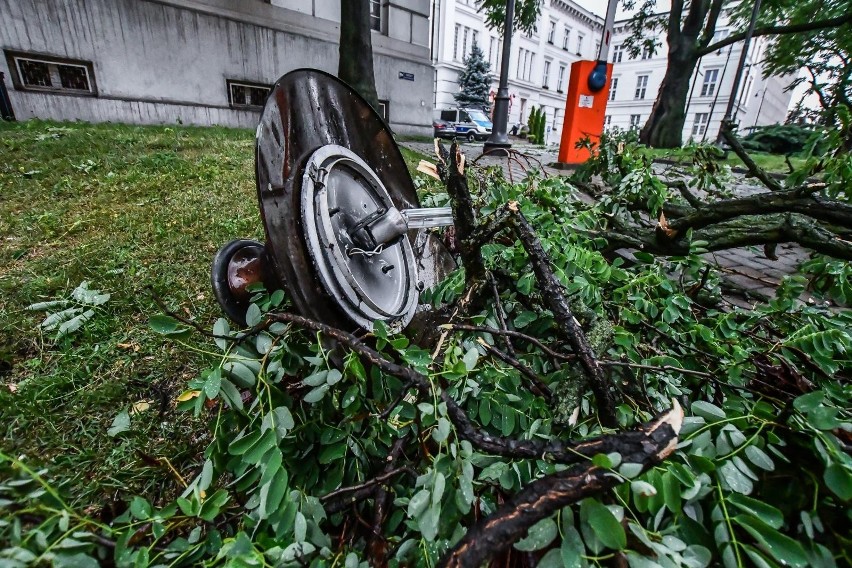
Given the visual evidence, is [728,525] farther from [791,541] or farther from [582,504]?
[582,504]

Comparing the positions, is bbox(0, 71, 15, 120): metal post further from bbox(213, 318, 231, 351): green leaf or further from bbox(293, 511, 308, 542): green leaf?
bbox(293, 511, 308, 542): green leaf

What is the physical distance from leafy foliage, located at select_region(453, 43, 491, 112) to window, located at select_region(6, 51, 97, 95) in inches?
1268

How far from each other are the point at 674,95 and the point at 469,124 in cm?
1230

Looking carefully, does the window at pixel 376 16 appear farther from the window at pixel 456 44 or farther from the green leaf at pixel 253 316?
the window at pixel 456 44

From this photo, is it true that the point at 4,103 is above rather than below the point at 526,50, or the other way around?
below

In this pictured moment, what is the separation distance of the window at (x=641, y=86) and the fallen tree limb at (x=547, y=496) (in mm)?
62868

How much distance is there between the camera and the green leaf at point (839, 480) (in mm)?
704

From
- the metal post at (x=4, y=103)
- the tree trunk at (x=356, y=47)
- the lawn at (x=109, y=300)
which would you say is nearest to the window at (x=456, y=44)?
the tree trunk at (x=356, y=47)

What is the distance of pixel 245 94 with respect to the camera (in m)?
10.7

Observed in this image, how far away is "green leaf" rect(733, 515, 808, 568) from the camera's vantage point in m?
0.66

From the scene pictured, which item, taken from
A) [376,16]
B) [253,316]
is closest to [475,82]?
[376,16]

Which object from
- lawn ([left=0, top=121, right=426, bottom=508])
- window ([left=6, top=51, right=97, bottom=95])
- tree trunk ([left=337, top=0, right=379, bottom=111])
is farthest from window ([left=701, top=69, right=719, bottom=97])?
lawn ([left=0, top=121, right=426, bottom=508])

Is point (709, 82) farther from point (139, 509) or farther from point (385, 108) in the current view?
point (139, 509)

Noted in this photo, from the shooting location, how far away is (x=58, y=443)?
1.46m
